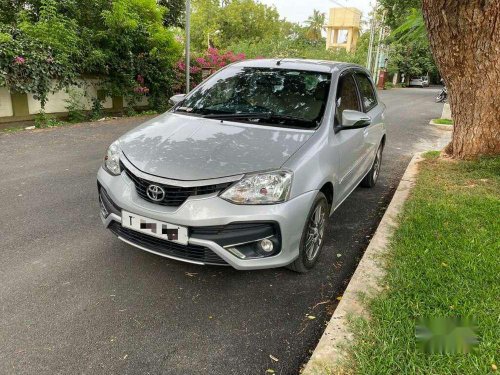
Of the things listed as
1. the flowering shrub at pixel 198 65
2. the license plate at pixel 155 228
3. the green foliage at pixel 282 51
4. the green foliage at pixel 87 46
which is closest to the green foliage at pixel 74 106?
the green foliage at pixel 87 46

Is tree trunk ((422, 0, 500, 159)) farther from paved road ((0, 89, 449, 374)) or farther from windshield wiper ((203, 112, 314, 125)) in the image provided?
windshield wiper ((203, 112, 314, 125))

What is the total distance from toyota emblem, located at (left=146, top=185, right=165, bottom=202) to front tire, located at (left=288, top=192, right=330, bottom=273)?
1.03 metres

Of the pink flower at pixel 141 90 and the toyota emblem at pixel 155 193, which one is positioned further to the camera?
the pink flower at pixel 141 90

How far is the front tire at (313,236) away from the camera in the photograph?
2.99 meters

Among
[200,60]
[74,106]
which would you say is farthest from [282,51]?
[74,106]

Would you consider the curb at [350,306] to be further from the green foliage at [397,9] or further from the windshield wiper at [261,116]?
the green foliage at [397,9]

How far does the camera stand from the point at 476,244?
347 centimetres

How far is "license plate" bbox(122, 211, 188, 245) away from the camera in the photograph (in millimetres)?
2660

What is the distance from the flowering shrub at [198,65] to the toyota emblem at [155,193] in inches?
396

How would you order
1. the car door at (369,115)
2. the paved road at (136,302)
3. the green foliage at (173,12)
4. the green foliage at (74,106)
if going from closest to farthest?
1. the paved road at (136,302)
2. the car door at (369,115)
3. the green foliage at (74,106)
4. the green foliage at (173,12)

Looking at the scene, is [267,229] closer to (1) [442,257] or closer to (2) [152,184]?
(2) [152,184]

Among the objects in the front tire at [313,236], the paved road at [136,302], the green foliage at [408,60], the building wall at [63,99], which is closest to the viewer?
the paved road at [136,302]

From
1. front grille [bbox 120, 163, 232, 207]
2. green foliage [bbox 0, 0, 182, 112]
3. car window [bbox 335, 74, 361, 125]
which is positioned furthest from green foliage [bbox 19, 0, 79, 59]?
front grille [bbox 120, 163, 232, 207]

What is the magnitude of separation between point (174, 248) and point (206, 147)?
78 centimetres
